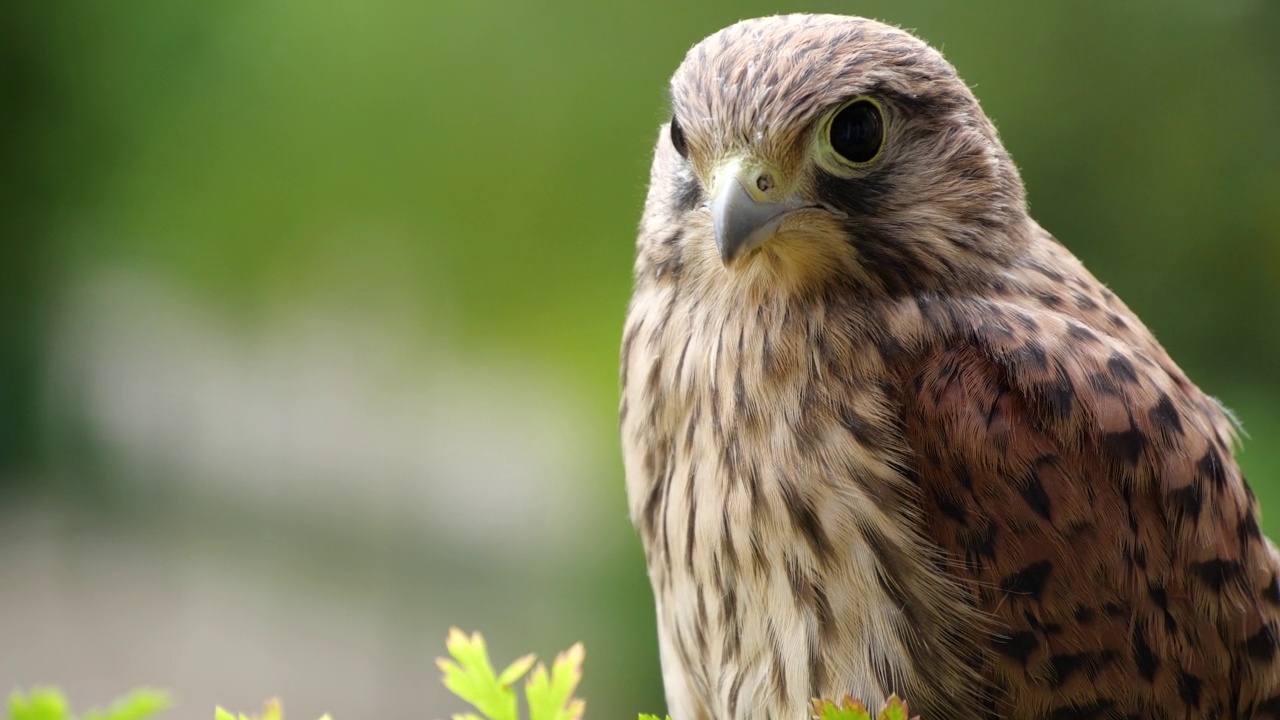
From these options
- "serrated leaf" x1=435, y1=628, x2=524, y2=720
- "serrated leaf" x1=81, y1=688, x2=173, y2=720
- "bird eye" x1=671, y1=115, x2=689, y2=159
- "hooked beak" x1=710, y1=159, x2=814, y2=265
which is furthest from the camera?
"bird eye" x1=671, y1=115, x2=689, y2=159

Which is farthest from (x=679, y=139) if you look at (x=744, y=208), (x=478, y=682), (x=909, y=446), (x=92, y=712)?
(x=92, y=712)

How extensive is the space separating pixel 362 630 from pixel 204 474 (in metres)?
0.84

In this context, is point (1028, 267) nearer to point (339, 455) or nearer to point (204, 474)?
point (339, 455)

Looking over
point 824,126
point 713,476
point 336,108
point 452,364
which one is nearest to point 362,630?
point 452,364

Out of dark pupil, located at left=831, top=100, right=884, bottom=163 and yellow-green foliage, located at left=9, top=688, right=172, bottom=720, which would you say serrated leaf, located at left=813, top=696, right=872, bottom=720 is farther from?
dark pupil, located at left=831, top=100, right=884, bottom=163

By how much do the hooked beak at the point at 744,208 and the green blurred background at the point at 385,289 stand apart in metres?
2.09

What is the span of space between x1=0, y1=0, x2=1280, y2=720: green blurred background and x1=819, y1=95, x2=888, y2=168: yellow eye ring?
200 centimetres

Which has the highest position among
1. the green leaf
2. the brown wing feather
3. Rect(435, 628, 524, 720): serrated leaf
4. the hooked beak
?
the hooked beak

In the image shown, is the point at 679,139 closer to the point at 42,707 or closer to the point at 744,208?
the point at 744,208

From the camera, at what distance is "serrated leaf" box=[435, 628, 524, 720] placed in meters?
0.85

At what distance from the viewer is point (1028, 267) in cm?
158

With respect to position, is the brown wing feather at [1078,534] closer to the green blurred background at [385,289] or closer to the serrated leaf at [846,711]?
the serrated leaf at [846,711]

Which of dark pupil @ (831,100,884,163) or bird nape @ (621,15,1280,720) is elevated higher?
dark pupil @ (831,100,884,163)

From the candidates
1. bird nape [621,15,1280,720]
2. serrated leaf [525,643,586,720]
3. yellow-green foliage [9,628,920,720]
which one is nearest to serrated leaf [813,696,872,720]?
yellow-green foliage [9,628,920,720]
